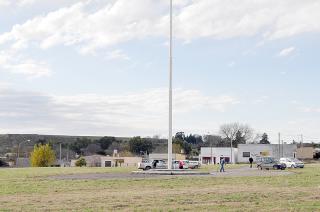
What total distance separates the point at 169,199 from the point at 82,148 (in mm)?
150499

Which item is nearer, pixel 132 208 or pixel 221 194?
pixel 132 208

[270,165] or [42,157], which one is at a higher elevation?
[42,157]

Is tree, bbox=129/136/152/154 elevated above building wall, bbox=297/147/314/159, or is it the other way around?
tree, bbox=129/136/152/154

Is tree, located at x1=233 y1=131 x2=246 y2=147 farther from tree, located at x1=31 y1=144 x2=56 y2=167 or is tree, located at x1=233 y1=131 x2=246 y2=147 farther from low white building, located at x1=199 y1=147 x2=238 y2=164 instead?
tree, located at x1=31 y1=144 x2=56 y2=167

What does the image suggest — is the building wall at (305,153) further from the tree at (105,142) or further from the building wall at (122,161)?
the tree at (105,142)

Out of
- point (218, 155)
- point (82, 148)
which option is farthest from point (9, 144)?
point (218, 155)

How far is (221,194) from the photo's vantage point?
19688 millimetres

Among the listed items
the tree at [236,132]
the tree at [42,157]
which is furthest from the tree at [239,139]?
the tree at [42,157]

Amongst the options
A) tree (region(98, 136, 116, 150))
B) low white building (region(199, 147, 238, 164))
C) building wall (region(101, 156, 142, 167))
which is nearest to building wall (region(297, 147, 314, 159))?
low white building (region(199, 147, 238, 164))

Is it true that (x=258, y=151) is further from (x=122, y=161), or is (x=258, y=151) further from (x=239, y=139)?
(x=239, y=139)

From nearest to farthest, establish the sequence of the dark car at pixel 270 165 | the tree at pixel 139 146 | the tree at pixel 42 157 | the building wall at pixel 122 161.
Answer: the dark car at pixel 270 165, the tree at pixel 42 157, the building wall at pixel 122 161, the tree at pixel 139 146

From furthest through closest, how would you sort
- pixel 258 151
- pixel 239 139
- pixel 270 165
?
pixel 239 139
pixel 258 151
pixel 270 165

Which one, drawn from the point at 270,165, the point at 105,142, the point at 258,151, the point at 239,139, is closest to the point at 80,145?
the point at 105,142

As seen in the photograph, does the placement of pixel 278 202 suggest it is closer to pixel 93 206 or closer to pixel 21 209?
pixel 93 206
